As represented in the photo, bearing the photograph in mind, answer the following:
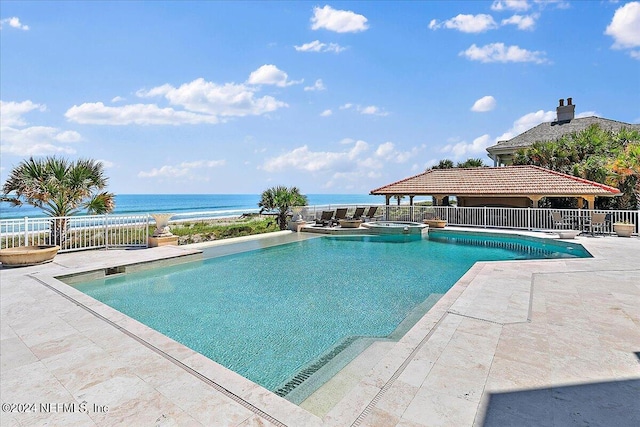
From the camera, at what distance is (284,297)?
624 centimetres

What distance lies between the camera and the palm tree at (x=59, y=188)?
930 cm

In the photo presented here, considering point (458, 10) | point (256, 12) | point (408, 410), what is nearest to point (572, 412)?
point (408, 410)

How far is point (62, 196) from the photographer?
31.9 feet

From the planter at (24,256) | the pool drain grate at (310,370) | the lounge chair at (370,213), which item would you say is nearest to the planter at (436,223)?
the lounge chair at (370,213)

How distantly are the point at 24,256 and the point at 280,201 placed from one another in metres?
9.67

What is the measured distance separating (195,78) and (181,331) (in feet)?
44.9

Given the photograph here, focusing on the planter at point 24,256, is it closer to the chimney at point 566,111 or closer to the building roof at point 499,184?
the building roof at point 499,184

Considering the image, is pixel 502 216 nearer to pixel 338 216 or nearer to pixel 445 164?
pixel 338 216

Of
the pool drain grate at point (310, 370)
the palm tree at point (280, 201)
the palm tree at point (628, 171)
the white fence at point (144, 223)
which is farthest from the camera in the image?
the palm tree at point (280, 201)

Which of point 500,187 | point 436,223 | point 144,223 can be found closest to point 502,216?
point 500,187

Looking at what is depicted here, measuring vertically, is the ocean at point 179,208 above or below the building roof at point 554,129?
below

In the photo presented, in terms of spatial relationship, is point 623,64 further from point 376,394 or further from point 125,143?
point 125,143

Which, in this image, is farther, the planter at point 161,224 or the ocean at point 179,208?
the ocean at point 179,208

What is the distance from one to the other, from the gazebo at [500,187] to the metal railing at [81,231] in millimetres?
12986
